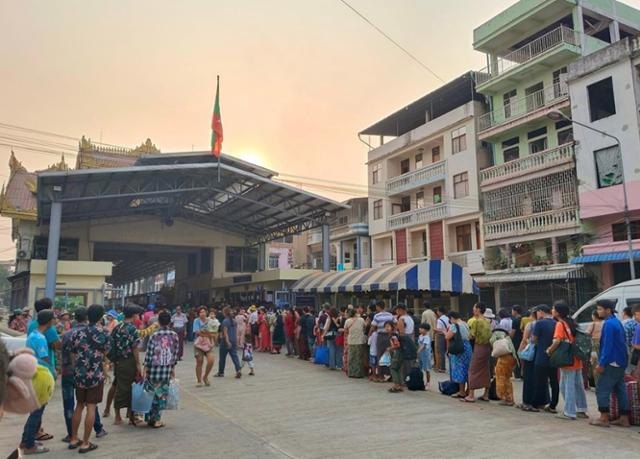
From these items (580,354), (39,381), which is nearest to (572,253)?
(580,354)

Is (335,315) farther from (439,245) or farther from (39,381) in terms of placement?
(439,245)

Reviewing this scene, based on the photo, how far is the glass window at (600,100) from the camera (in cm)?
1959

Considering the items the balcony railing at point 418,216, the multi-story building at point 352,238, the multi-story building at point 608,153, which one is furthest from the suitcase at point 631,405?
the multi-story building at point 352,238

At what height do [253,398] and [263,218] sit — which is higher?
[263,218]

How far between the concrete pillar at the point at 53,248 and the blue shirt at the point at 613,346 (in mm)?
20320

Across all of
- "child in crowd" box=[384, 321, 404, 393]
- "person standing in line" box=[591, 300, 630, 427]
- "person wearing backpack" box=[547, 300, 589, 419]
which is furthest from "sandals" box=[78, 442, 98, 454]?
"person standing in line" box=[591, 300, 630, 427]

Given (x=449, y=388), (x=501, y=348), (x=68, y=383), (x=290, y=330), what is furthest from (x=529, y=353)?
(x=290, y=330)

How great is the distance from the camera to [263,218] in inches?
1166

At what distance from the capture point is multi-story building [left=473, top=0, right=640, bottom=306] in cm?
2088

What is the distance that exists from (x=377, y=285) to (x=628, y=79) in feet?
39.2

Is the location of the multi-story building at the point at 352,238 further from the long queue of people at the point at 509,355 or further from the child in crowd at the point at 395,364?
the child in crowd at the point at 395,364

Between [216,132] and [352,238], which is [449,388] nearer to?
[216,132]

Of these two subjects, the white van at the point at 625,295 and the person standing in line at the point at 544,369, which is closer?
the person standing in line at the point at 544,369

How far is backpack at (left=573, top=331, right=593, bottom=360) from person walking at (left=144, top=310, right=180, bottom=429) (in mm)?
5529
